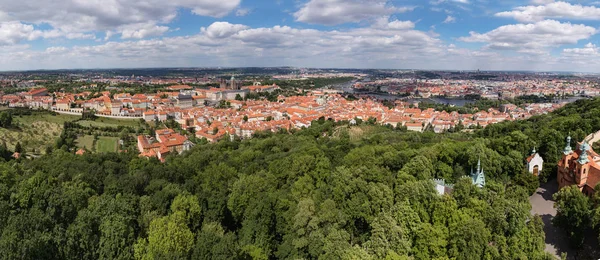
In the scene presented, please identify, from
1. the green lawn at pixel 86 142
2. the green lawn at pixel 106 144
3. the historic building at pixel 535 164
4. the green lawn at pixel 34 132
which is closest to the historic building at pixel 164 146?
the green lawn at pixel 106 144

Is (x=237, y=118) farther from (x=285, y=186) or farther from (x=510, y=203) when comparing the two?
(x=510, y=203)

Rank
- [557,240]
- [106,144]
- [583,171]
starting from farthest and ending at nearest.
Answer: [106,144] < [583,171] < [557,240]

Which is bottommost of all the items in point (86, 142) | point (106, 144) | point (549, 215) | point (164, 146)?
point (106, 144)

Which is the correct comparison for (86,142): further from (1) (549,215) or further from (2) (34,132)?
(1) (549,215)

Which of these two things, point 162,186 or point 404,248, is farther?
point 162,186

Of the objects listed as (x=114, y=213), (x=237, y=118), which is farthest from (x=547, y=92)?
(x=114, y=213)

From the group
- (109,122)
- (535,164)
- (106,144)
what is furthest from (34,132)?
(535,164)

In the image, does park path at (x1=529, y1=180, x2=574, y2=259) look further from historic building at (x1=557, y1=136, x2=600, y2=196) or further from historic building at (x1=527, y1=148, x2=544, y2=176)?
historic building at (x1=557, y1=136, x2=600, y2=196)
